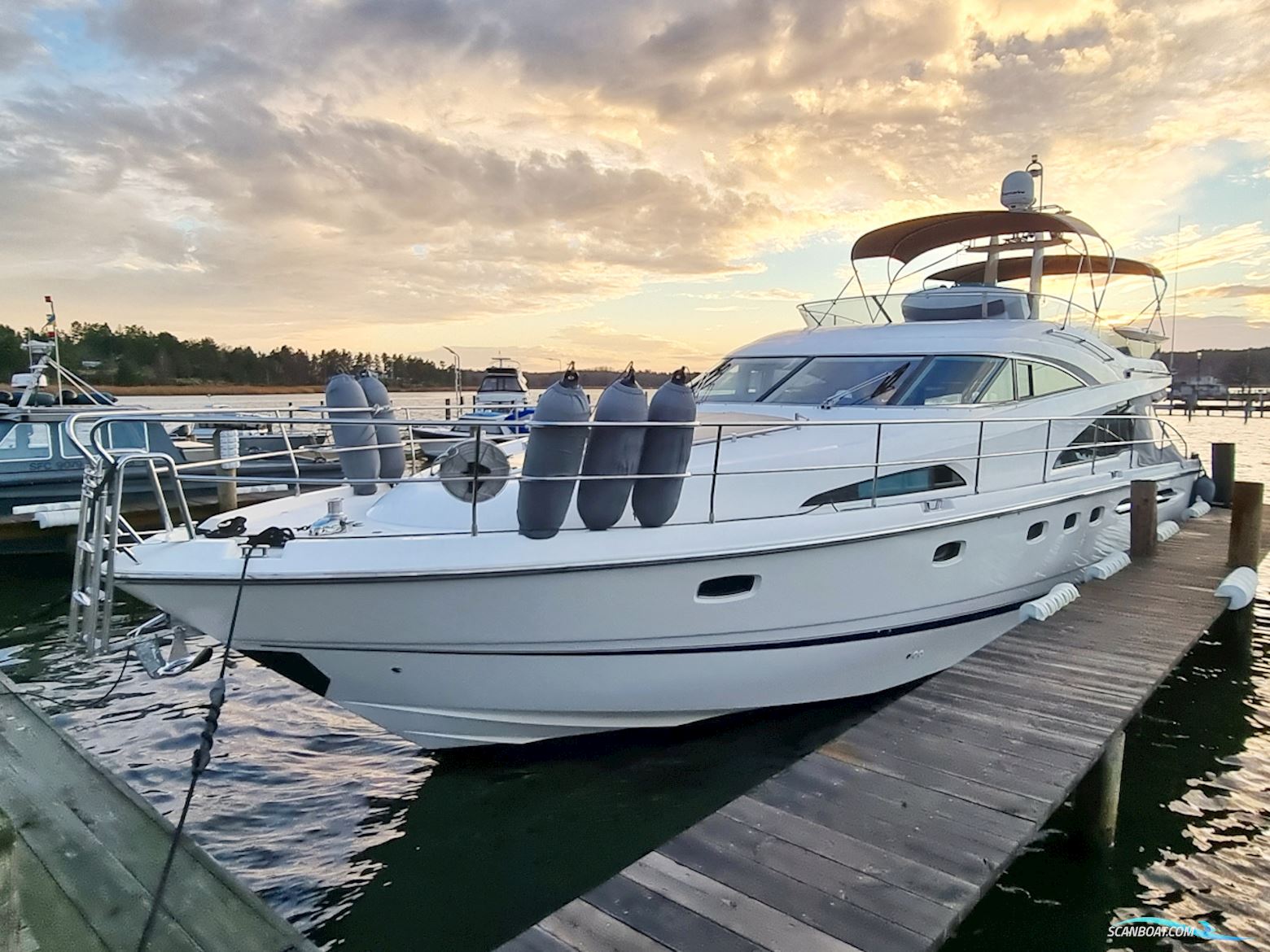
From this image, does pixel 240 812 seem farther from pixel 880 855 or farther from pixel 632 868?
pixel 880 855

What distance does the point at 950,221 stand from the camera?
8.75 meters

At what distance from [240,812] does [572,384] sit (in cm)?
338

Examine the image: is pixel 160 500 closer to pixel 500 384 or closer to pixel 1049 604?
pixel 1049 604

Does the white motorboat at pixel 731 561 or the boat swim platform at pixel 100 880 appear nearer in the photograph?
Answer: the boat swim platform at pixel 100 880

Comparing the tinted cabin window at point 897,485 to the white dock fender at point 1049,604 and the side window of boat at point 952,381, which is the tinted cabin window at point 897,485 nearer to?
the side window of boat at point 952,381

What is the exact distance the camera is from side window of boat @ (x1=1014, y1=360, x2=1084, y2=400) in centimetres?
694

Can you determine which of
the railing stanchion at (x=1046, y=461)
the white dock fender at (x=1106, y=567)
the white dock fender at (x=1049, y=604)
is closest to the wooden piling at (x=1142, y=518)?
the white dock fender at (x=1106, y=567)

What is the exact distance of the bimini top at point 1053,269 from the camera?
9.18m

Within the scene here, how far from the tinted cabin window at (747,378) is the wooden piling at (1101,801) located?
12.6 feet

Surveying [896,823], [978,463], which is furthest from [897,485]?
[896,823]

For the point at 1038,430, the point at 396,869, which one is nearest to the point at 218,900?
the point at 396,869

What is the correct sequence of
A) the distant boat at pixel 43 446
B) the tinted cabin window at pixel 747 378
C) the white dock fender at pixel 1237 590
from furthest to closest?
the distant boat at pixel 43 446
the tinted cabin window at pixel 747 378
the white dock fender at pixel 1237 590

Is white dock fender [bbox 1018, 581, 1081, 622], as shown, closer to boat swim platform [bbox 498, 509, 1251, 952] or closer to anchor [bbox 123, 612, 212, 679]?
boat swim platform [bbox 498, 509, 1251, 952]

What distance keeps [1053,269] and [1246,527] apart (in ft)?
13.1
